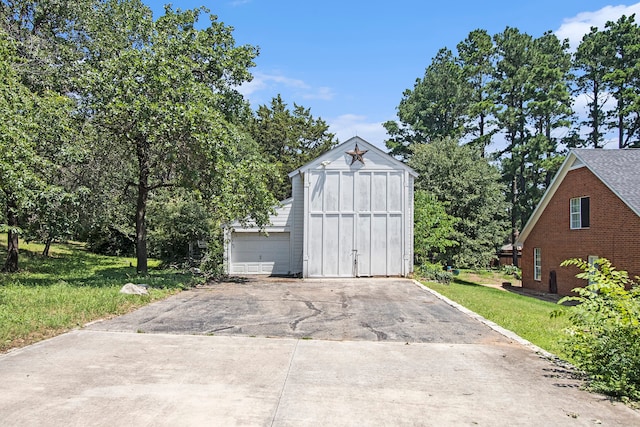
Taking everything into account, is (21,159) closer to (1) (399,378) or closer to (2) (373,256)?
(1) (399,378)

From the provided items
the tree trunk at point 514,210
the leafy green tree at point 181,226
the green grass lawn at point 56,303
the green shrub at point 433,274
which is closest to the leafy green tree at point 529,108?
the tree trunk at point 514,210

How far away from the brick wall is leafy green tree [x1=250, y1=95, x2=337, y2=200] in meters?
21.6

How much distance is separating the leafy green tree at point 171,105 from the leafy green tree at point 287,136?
2117 cm

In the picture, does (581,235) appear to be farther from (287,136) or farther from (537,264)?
(287,136)

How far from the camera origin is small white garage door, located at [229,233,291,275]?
22141mm

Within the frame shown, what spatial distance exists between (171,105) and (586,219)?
16.9 metres

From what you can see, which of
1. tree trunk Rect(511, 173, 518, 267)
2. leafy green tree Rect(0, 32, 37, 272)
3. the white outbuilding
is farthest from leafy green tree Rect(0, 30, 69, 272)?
tree trunk Rect(511, 173, 518, 267)

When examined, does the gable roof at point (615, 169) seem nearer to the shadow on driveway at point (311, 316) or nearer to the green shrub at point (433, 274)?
the green shrub at point (433, 274)

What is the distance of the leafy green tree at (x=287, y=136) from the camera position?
41750mm

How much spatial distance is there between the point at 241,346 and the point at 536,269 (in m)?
21.3

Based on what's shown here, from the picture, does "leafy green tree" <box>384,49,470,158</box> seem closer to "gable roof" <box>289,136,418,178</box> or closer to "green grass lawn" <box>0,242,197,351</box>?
"gable roof" <box>289,136,418,178</box>

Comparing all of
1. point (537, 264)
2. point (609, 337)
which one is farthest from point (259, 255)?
point (609, 337)

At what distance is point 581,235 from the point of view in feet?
66.4

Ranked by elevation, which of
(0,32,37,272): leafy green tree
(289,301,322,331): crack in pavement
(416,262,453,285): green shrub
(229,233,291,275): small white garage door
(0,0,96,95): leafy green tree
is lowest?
(289,301,322,331): crack in pavement
